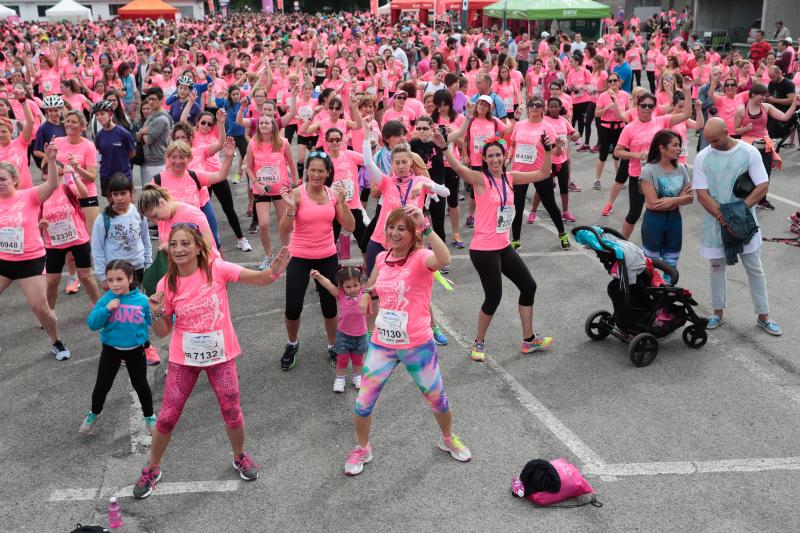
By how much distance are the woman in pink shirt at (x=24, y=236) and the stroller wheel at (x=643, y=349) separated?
5.01 metres

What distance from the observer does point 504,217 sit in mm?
6645

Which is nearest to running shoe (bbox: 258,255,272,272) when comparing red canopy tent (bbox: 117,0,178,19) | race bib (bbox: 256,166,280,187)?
race bib (bbox: 256,166,280,187)

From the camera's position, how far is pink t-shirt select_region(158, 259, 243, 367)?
4.81 meters

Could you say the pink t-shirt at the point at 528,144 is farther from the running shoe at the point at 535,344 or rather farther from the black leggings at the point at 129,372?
the black leggings at the point at 129,372

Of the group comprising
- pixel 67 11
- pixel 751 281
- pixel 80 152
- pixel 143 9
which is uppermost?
pixel 143 9

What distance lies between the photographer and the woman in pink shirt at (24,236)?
655cm

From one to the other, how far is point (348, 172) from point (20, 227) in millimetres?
3268

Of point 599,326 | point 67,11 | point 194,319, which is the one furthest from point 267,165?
point 67,11

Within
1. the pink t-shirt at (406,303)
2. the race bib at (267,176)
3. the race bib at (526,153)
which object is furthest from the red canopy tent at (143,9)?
the pink t-shirt at (406,303)

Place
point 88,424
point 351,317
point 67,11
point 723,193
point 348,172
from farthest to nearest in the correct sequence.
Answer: point 67,11 → point 348,172 → point 723,193 → point 351,317 → point 88,424

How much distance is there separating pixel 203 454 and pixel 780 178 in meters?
11.2

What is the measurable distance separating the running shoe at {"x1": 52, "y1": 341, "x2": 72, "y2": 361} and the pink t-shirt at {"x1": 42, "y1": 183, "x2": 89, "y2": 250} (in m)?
0.90

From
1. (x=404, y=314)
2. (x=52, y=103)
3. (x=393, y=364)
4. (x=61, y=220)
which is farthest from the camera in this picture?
(x=52, y=103)

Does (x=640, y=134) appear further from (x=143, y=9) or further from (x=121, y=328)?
(x=143, y=9)
